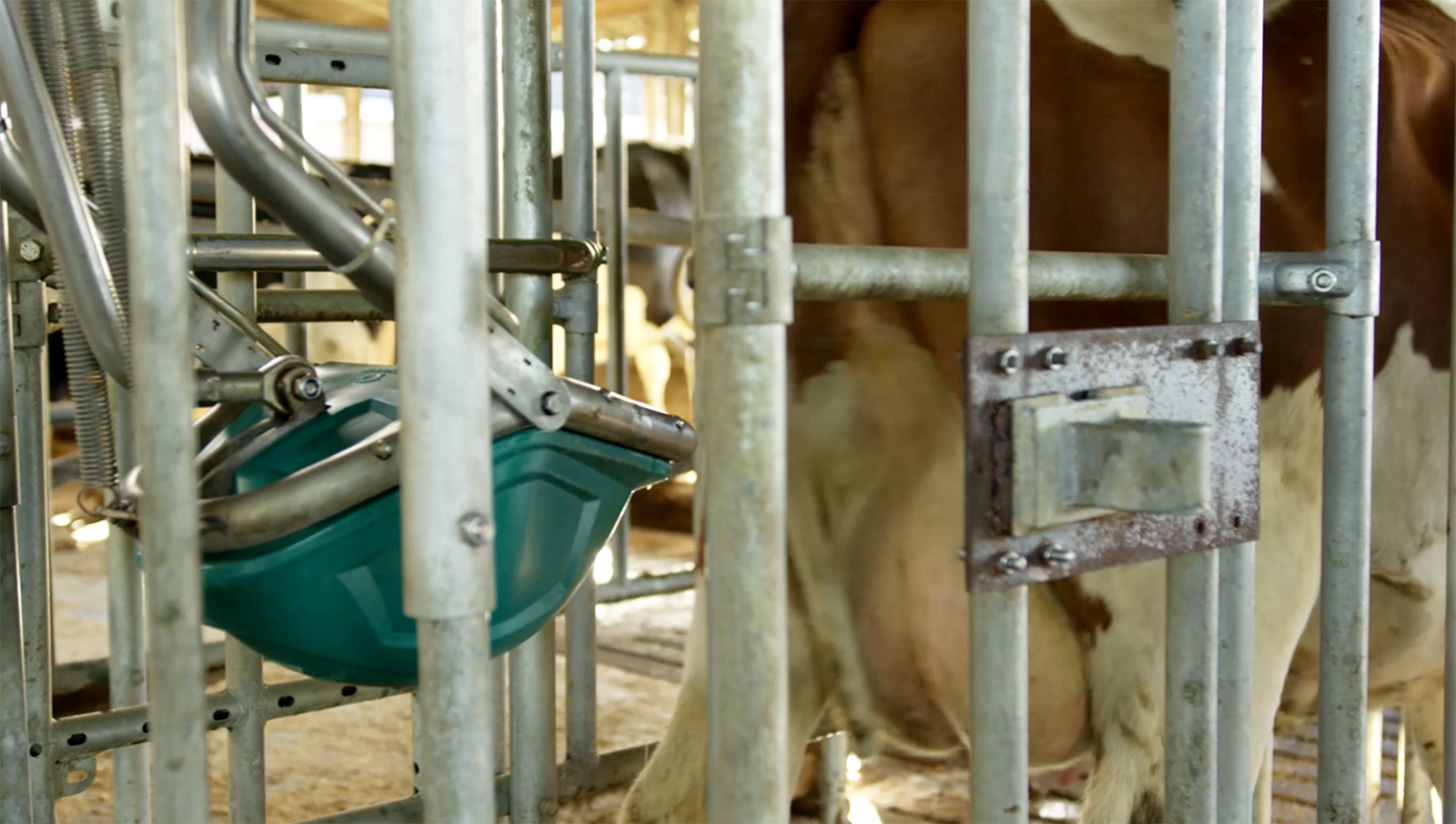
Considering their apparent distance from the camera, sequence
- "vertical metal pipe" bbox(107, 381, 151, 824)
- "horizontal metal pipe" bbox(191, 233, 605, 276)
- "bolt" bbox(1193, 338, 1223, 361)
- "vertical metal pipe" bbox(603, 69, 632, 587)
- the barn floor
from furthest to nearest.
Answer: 1. the barn floor
2. "vertical metal pipe" bbox(603, 69, 632, 587)
3. "vertical metal pipe" bbox(107, 381, 151, 824)
4. "horizontal metal pipe" bbox(191, 233, 605, 276)
5. "bolt" bbox(1193, 338, 1223, 361)

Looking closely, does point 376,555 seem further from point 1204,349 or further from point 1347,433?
point 1347,433

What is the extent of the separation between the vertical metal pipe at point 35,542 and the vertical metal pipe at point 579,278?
0.57 metres

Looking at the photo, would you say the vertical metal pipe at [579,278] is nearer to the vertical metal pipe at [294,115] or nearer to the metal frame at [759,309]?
the metal frame at [759,309]

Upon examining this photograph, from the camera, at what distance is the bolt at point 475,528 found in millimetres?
671

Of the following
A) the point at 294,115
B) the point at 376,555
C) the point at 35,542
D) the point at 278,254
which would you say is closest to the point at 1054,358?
the point at 376,555

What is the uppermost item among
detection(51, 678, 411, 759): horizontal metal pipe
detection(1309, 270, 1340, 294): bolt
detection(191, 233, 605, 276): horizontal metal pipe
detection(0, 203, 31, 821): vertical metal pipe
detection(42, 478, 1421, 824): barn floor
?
detection(191, 233, 605, 276): horizontal metal pipe

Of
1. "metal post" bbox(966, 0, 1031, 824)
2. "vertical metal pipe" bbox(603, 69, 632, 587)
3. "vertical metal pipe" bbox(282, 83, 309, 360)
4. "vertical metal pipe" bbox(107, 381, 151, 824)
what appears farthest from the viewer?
"vertical metal pipe" bbox(603, 69, 632, 587)

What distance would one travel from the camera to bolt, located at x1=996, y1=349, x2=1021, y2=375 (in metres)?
0.82

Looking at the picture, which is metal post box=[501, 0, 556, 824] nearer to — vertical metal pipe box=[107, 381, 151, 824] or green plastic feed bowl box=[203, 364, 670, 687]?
green plastic feed bowl box=[203, 364, 670, 687]

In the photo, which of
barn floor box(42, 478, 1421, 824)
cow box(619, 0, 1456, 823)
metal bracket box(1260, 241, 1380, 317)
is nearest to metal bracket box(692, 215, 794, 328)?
metal bracket box(1260, 241, 1380, 317)

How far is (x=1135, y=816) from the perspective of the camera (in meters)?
1.54

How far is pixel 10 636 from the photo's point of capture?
1.35m

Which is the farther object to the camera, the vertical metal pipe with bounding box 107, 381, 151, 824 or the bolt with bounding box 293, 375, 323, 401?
the vertical metal pipe with bounding box 107, 381, 151, 824

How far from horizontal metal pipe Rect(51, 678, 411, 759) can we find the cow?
1.29ft
